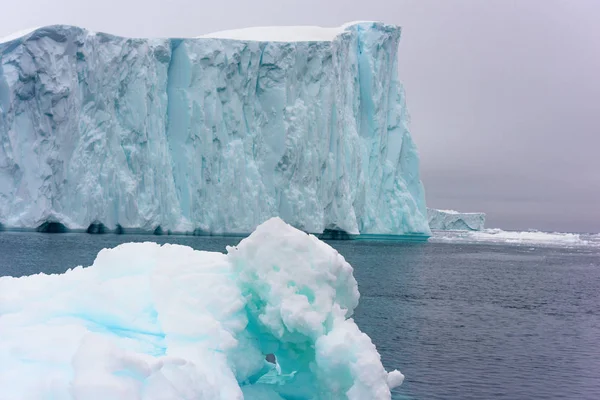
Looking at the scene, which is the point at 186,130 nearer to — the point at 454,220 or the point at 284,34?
the point at 284,34

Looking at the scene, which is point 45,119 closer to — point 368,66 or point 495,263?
point 368,66

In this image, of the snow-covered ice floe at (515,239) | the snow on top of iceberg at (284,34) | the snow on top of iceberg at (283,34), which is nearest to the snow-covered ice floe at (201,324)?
the snow on top of iceberg at (283,34)

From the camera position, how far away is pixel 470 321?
1583cm

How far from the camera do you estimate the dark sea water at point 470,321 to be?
977 cm

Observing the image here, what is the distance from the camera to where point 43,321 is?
523 centimetres

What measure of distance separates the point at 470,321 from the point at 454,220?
69.6m

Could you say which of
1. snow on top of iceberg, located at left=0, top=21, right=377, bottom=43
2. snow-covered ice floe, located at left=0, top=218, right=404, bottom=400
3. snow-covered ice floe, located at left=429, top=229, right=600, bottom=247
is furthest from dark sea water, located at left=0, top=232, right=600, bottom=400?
snow-covered ice floe, located at left=429, top=229, right=600, bottom=247

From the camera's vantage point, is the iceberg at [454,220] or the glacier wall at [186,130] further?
the iceberg at [454,220]

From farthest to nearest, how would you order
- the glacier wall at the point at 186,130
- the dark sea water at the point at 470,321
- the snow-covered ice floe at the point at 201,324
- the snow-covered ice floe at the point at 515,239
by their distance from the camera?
1. the snow-covered ice floe at the point at 515,239
2. the glacier wall at the point at 186,130
3. the dark sea water at the point at 470,321
4. the snow-covered ice floe at the point at 201,324

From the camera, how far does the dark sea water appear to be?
9.77m

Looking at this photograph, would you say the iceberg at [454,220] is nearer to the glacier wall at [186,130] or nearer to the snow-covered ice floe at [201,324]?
the glacier wall at [186,130]

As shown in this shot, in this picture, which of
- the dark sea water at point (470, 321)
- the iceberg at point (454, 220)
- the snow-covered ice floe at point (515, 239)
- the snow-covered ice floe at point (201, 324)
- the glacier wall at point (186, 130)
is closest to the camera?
the snow-covered ice floe at point (201, 324)

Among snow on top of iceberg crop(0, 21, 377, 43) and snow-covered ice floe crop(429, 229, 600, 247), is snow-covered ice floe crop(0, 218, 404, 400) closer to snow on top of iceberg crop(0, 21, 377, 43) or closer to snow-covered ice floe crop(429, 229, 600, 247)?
snow on top of iceberg crop(0, 21, 377, 43)

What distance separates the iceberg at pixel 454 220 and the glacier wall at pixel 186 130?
40.0 meters
